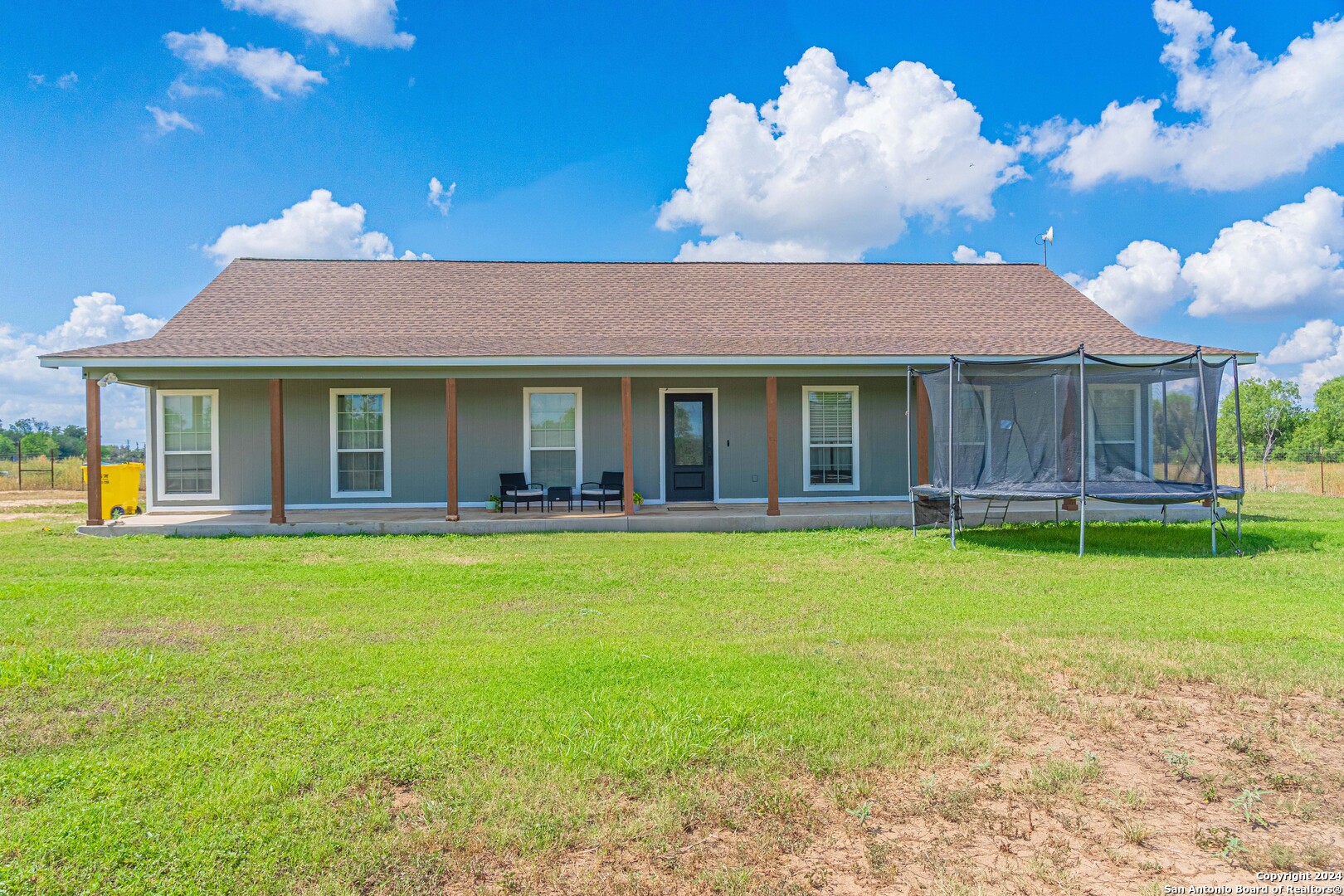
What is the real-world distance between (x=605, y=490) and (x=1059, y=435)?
23.1 feet

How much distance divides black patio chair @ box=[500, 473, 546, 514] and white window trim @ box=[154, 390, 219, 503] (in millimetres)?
5048

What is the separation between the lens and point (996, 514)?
12117 mm

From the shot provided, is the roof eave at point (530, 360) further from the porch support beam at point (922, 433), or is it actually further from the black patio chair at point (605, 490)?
the black patio chair at point (605, 490)

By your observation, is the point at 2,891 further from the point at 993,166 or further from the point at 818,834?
the point at 993,166

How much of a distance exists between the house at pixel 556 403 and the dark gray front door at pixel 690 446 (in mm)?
31

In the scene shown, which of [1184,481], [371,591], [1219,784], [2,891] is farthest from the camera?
[1184,481]

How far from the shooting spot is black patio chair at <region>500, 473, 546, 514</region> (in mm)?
12445

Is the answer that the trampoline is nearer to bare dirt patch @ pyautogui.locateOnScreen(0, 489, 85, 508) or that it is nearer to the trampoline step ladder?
the trampoline step ladder

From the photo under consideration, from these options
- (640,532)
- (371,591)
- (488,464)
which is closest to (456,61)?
(488,464)

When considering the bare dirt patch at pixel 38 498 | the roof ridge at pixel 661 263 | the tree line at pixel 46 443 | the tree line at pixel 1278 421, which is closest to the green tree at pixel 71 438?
the tree line at pixel 46 443

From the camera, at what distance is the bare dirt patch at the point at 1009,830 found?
2.45m

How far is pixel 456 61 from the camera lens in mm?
16453

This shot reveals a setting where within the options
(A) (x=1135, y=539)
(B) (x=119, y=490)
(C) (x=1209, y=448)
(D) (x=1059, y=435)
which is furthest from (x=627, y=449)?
(B) (x=119, y=490)

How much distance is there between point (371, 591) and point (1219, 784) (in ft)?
20.9
